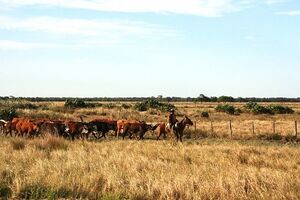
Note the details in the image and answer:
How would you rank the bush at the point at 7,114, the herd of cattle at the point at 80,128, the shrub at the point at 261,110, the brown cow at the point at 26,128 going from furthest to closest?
1. the shrub at the point at 261,110
2. the bush at the point at 7,114
3. the herd of cattle at the point at 80,128
4. the brown cow at the point at 26,128

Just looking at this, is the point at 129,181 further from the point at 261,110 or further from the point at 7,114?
the point at 261,110

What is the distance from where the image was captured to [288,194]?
9789mm

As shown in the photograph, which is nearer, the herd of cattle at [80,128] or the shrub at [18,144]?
the shrub at [18,144]

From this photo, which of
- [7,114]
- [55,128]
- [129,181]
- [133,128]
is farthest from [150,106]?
[129,181]

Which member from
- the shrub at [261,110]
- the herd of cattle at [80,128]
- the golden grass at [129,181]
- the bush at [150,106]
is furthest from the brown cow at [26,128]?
the shrub at [261,110]

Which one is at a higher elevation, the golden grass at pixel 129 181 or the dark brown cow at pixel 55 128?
the dark brown cow at pixel 55 128

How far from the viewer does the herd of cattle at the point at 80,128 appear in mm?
27339

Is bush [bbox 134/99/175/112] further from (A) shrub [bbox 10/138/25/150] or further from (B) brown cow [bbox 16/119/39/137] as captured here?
(A) shrub [bbox 10/138/25/150]

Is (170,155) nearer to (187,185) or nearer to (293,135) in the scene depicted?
(187,185)

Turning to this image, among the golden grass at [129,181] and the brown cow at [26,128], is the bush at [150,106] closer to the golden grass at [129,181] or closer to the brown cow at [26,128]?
the brown cow at [26,128]

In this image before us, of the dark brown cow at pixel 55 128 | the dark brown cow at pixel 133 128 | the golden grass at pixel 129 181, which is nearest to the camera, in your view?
the golden grass at pixel 129 181

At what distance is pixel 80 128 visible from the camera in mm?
28734

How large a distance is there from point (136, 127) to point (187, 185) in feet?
70.1

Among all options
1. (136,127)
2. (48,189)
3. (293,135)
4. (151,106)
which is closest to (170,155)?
(48,189)
